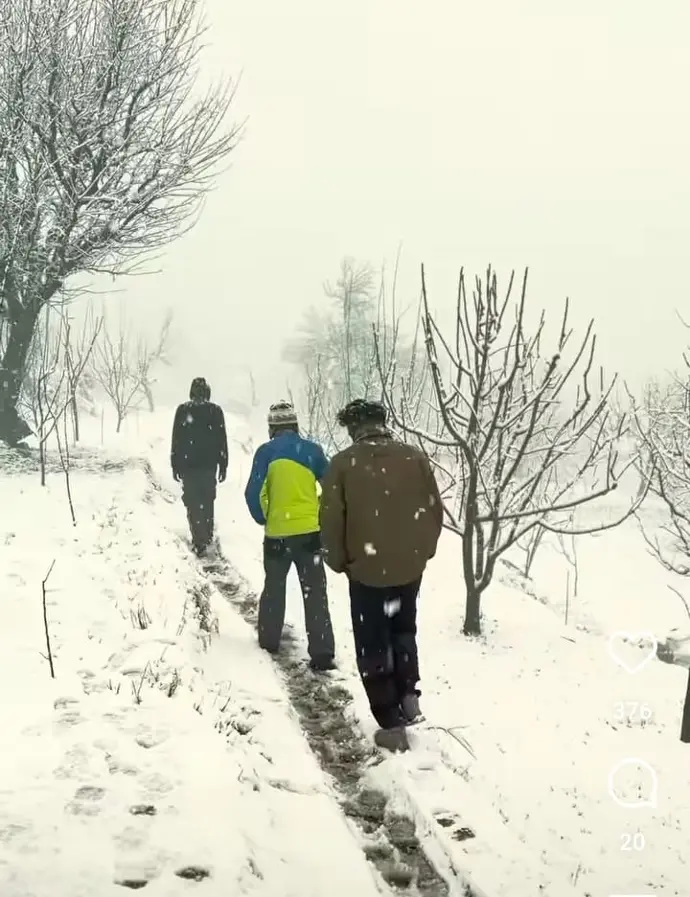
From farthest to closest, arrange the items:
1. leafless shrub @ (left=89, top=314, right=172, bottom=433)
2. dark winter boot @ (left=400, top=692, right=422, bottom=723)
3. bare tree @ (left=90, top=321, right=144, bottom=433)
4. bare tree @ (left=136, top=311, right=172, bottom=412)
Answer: bare tree @ (left=136, top=311, right=172, bottom=412), leafless shrub @ (left=89, top=314, right=172, bottom=433), bare tree @ (left=90, top=321, right=144, bottom=433), dark winter boot @ (left=400, top=692, right=422, bottom=723)

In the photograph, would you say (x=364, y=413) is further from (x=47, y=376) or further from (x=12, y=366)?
(x=12, y=366)

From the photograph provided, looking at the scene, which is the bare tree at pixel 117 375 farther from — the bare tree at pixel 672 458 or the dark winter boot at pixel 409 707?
the dark winter boot at pixel 409 707

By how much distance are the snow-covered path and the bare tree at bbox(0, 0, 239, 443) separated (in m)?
8.21

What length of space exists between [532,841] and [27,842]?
2.49 meters

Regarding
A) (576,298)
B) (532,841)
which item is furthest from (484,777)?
(576,298)

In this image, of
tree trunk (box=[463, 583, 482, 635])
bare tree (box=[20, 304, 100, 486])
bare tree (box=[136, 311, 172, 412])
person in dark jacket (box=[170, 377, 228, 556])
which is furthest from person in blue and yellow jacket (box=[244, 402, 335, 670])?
bare tree (box=[136, 311, 172, 412])

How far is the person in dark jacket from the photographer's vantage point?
9242mm

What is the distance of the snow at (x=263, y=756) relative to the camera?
9.59 ft

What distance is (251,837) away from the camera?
10.0ft

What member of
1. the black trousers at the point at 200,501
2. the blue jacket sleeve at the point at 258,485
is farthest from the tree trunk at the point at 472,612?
the black trousers at the point at 200,501

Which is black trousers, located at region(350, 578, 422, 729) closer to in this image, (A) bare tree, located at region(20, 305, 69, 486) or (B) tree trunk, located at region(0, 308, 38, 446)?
(A) bare tree, located at region(20, 305, 69, 486)

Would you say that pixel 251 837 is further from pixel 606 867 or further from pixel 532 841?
pixel 606 867

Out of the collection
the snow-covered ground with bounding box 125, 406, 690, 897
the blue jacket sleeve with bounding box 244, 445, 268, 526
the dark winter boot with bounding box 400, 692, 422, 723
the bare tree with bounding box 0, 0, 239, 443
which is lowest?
the snow-covered ground with bounding box 125, 406, 690, 897

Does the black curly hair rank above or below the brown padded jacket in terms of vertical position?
above
